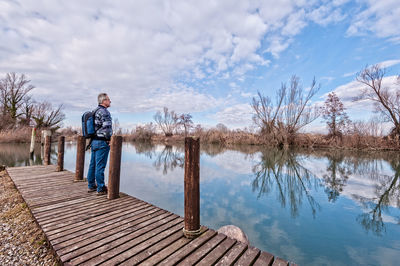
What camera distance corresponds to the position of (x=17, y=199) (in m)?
4.50

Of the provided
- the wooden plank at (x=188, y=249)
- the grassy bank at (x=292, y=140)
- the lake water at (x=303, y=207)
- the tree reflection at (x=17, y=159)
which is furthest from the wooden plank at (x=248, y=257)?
the grassy bank at (x=292, y=140)

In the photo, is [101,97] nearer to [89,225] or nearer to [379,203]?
[89,225]

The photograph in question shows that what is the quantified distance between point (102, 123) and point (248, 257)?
3332 millimetres

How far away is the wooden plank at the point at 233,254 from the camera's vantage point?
190cm

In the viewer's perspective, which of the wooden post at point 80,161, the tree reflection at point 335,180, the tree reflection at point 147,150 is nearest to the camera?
the wooden post at point 80,161

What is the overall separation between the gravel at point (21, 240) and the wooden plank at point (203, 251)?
1.53 meters

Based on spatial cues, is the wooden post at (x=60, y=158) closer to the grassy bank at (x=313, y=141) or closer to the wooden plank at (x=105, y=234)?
the wooden plank at (x=105, y=234)

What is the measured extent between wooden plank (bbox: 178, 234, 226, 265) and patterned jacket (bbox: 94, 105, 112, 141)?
2.77 meters

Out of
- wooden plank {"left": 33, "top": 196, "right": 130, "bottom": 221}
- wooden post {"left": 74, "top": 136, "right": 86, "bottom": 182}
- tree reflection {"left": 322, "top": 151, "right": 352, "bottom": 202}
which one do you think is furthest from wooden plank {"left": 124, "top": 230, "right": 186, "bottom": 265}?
tree reflection {"left": 322, "top": 151, "right": 352, "bottom": 202}

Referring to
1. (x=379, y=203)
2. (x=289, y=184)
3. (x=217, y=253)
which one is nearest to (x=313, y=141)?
(x=289, y=184)

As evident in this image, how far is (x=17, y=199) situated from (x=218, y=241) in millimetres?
5078

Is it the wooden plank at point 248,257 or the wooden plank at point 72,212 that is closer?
the wooden plank at point 248,257

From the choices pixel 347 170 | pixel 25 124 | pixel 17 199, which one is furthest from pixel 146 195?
pixel 25 124

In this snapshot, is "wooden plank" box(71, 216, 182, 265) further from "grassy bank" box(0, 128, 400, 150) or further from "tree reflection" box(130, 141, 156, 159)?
"grassy bank" box(0, 128, 400, 150)
